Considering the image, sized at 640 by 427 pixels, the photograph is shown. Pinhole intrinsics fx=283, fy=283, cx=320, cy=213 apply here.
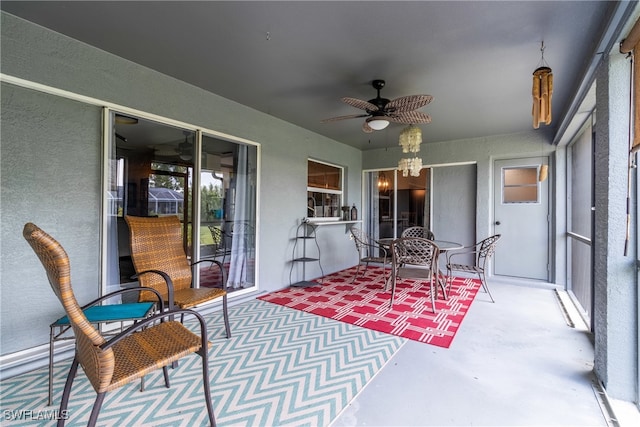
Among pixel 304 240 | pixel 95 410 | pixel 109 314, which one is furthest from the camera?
pixel 304 240

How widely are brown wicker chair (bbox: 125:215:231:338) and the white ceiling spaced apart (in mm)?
1505

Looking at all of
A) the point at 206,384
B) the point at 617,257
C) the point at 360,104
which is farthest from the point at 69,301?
the point at 617,257

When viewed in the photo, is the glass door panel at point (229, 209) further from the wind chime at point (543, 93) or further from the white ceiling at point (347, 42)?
the wind chime at point (543, 93)

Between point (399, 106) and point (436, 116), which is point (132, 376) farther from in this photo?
point (436, 116)

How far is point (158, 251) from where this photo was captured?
8.36 feet

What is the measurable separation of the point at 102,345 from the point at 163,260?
4.77 ft

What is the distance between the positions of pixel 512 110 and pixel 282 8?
131 inches

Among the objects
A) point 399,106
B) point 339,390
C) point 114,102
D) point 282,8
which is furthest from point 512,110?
point 114,102

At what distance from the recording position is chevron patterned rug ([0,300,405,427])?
161 centimetres

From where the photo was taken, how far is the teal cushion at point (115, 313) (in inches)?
71.3

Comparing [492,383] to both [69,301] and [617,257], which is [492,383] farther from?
[69,301]

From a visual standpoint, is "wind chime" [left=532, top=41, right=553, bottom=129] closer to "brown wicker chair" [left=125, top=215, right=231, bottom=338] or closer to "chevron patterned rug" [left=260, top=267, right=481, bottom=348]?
"chevron patterned rug" [left=260, top=267, right=481, bottom=348]

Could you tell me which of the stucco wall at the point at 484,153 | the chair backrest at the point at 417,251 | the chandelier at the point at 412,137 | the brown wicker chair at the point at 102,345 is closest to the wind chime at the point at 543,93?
the chandelier at the point at 412,137

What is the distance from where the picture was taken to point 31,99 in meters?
2.12
